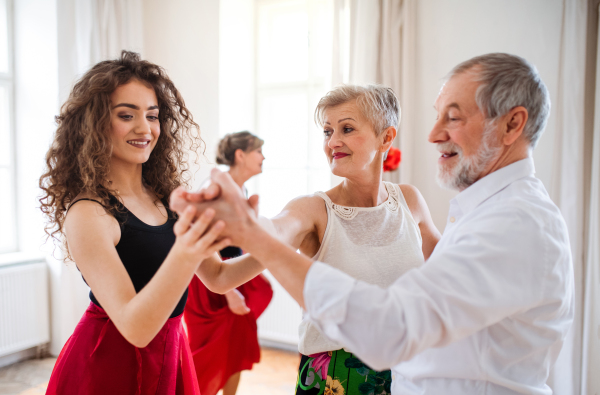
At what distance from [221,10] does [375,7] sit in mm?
1297

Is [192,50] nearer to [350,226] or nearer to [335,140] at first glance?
[335,140]

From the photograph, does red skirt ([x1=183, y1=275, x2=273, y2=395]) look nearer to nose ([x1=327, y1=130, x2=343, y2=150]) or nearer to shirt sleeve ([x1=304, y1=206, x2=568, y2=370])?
nose ([x1=327, y1=130, x2=343, y2=150])

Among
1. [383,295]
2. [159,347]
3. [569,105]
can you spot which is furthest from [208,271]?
[569,105]

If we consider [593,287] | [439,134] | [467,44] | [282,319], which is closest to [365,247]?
[439,134]

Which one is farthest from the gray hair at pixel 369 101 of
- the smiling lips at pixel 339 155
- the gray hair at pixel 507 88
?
the gray hair at pixel 507 88

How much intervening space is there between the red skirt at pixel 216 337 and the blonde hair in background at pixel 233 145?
1894 mm

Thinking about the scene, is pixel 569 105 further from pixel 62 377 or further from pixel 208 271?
pixel 62 377

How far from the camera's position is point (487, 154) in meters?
1.04

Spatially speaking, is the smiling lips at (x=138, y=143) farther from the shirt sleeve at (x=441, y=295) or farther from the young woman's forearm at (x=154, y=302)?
the shirt sleeve at (x=441, y=295)

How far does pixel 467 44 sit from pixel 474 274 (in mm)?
2838

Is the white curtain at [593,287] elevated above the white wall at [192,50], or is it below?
below

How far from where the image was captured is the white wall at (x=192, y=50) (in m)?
2.51

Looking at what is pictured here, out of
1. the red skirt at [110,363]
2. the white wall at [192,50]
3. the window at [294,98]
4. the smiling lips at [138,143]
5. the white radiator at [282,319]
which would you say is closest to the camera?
the red skirt at [110,363]

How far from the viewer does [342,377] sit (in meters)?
1.36
